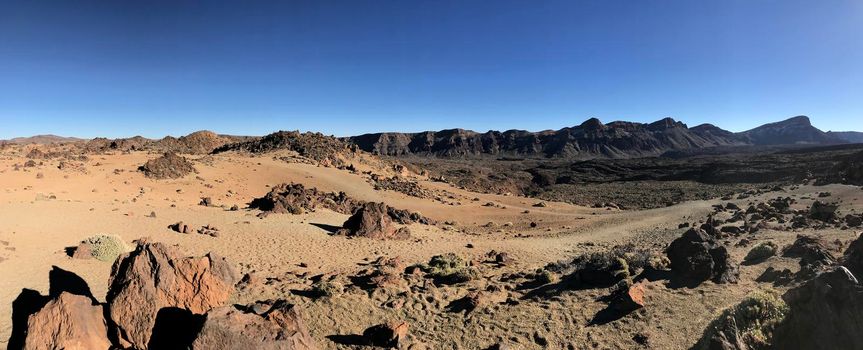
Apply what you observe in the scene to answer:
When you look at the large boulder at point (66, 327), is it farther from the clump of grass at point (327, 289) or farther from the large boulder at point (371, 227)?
the large boulder at point (371, 227)

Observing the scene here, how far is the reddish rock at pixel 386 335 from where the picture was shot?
9.41 m

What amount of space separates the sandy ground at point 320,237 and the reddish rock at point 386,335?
626 mm

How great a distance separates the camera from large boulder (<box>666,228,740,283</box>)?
11867mm

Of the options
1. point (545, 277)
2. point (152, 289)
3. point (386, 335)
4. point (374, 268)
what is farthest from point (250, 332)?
point (545, 277)

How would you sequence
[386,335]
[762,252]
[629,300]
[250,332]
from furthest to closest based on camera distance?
[762,252]
[629,300]
[386,335]
[250,332]

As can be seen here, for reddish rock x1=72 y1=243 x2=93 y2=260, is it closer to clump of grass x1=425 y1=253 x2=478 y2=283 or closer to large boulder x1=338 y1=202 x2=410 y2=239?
large boulder x1=338 y1=202 x2=410 y2=239

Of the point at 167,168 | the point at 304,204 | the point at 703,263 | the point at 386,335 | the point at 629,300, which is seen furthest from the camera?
the point at 167,168

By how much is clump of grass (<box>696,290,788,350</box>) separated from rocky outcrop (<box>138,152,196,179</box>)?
36554 mm

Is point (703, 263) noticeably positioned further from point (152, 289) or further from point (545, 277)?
point (152, 289)

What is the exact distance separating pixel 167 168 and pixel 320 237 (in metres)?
21.2

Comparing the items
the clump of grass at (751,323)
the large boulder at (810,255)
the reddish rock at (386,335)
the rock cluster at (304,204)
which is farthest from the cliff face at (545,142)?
the clump of grass at (751,323)

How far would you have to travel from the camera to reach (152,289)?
8.09 m

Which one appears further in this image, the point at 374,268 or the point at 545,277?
the point at 374,268

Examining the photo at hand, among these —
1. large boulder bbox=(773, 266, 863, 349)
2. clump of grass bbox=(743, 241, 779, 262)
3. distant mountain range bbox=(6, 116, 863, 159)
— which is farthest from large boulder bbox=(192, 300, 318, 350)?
distant mountain range bbox=(6, 116, 863, 159)
